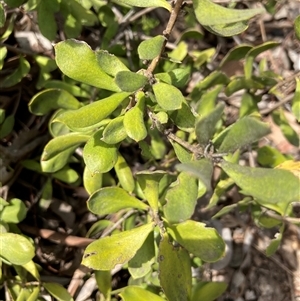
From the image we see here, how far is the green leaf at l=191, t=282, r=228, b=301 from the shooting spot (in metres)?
1.69

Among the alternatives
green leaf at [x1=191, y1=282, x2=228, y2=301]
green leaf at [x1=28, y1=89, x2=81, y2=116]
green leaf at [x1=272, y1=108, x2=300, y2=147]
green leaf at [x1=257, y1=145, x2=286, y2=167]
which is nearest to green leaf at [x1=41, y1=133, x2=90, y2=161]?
green leaf at [x1=28, y1=89, x2=81, y2=116]

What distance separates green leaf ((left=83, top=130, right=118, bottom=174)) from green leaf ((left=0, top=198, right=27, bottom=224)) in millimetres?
466

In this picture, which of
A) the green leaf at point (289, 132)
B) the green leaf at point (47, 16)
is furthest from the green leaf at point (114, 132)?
the green leaf at point (289, 132)

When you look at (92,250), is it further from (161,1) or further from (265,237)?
(265,237)

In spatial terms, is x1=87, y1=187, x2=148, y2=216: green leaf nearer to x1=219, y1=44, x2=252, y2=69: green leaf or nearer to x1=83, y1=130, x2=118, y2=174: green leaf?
x1=83, y1=130, x2=118, y2=174: green leaf

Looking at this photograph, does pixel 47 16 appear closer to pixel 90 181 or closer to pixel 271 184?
pixel 90 181

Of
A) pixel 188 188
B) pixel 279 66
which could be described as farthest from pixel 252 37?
pixel 188 188

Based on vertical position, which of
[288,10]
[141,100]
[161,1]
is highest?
[161,1]

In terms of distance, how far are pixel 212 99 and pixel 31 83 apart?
2.34 feet

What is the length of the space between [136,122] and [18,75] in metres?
0.78

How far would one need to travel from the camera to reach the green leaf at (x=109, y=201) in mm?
1476

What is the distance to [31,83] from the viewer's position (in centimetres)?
209

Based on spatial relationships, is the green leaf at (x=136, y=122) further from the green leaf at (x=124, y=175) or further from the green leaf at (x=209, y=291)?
the green leaf at (x=209, y=291)

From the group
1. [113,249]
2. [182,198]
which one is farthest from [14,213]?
[182,198]
